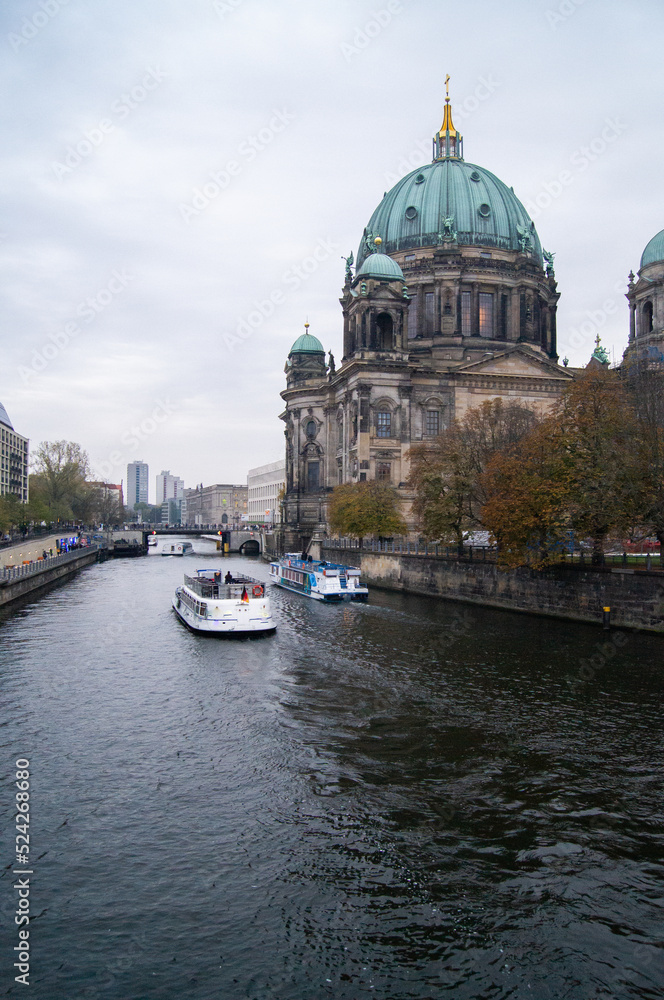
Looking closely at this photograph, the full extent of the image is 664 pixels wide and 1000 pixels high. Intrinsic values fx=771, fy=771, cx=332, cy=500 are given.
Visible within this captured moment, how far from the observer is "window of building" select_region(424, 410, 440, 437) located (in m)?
98.1

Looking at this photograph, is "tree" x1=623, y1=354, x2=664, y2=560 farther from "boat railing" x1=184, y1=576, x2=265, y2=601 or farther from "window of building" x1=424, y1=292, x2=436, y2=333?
"window of building" x1=424, y1=292, x2=436, y2=333

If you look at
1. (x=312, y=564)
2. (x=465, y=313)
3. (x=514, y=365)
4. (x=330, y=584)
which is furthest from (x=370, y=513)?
(x=465, y=313)

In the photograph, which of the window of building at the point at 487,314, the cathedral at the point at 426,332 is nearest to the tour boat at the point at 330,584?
the cathedral at the point at 426,332

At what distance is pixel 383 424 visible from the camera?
9669cm

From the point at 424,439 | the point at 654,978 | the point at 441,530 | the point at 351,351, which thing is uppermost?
the point at 351,351

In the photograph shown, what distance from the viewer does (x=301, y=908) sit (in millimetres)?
14609

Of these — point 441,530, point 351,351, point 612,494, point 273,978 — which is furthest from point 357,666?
point 351,351

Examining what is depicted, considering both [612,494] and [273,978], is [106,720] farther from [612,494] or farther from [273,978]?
[612,494]

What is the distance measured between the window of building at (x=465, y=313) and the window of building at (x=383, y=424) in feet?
63.0

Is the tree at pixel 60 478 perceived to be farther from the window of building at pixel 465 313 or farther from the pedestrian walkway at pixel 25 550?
the window of building at pixel 465 313

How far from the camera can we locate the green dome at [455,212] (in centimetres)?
10781

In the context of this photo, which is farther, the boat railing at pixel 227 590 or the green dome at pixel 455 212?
the green dome at pixel 455 212

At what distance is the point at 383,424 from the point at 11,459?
109246mm

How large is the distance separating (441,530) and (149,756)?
1663 inches
